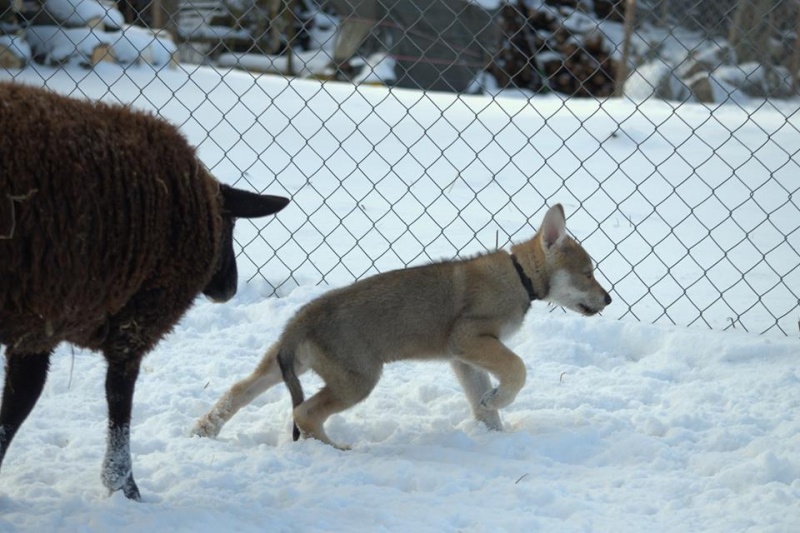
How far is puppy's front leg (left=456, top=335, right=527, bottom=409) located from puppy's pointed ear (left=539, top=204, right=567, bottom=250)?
2.00ft

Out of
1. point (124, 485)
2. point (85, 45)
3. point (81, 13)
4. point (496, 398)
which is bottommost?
point (85, 45)

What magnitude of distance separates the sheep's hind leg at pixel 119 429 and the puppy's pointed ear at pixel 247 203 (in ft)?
2.07

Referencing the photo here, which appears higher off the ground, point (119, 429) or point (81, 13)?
point (119, 429)

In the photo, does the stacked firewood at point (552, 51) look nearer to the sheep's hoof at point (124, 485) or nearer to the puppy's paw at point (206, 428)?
the puppy's paw at point (206, 428)

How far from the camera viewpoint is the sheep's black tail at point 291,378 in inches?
163

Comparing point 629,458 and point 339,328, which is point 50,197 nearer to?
point 339,328

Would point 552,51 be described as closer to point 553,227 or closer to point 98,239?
point 553,227

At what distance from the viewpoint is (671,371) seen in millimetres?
4977

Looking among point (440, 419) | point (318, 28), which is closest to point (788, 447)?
point (440, 419)

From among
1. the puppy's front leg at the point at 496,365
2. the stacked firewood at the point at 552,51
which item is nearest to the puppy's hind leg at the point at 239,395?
the puppy's front leg at the point at 496,365

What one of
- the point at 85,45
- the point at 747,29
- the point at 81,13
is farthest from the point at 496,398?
the point at 747,29

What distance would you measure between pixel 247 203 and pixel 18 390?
3.21ft

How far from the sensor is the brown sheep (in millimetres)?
3014

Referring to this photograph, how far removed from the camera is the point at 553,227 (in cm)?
480
